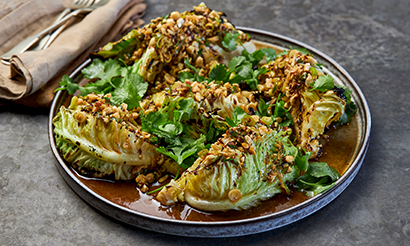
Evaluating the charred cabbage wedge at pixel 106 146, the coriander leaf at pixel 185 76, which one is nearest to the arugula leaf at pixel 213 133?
the charred cabbage wedge at pixel 106 146

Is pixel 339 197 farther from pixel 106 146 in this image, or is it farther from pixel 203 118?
pixel 106 146

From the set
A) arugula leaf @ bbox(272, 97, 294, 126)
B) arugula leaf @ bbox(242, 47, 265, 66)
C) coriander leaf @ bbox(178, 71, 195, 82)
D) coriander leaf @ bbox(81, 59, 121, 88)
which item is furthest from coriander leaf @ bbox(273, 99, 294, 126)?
coriander leaf @ bbox(81, 59, 121, 88)

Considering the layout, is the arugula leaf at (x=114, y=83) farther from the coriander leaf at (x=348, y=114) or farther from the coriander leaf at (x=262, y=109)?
the coriander leaf at (x=348, y=114)

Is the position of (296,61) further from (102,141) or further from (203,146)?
(102,141)

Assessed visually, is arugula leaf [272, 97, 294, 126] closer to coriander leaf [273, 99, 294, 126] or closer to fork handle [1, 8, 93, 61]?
coriander leaf [273, 99, 294, 126]

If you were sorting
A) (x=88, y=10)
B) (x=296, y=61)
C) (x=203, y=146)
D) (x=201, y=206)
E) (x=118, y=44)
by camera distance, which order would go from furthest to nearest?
(x=88, y=10) → (x=118, y=44) → (x=296, y=61) → (x=203, y=146) → (x=201, y=206)

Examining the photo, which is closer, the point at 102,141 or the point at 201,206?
the point at 201,206

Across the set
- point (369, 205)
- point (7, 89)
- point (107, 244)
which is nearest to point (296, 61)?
point (369, 205)
